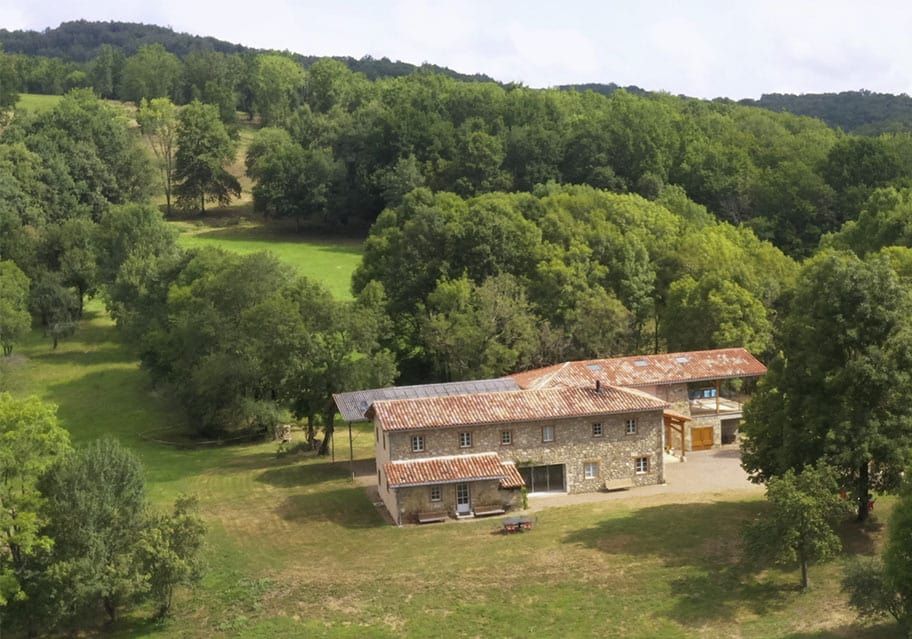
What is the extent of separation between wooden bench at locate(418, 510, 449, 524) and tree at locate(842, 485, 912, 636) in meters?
18.8

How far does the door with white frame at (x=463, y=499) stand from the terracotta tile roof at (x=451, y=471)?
685 millimetres

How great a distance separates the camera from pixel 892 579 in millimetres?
32812

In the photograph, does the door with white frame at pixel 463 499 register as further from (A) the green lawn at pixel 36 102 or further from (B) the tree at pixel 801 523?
(A) the green lawn at pixel 36 102

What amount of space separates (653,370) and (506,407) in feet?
36.5

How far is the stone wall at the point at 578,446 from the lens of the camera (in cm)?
5078

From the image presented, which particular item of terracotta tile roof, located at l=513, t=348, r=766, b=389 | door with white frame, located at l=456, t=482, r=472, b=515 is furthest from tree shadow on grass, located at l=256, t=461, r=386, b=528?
terracotta tile roof, located at l=513, t=348, r=766, b=389

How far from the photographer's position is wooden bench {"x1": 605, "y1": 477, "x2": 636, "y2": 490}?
171 ft

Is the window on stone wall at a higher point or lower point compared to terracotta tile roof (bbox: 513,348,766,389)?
lower

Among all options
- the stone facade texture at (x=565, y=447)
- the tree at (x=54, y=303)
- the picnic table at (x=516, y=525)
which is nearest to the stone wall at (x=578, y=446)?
the stone facade texture at (x=565, y=447)

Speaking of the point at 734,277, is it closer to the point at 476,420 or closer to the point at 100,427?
the point at 476,420

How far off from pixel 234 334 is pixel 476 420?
20469 mm

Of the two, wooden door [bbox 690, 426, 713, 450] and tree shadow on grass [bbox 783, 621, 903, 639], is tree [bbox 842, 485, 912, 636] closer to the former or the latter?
tree shadow on grass [bbox 783, 621, 903, 639]

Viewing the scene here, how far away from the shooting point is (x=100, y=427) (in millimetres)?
68500

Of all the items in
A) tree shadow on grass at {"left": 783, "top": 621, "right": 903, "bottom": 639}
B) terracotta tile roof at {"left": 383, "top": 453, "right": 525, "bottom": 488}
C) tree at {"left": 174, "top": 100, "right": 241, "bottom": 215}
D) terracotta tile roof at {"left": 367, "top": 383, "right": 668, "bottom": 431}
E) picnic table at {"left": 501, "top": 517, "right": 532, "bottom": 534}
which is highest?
tree at {"left": 174, "top": 100, "right": 241, "bottom": 215}
